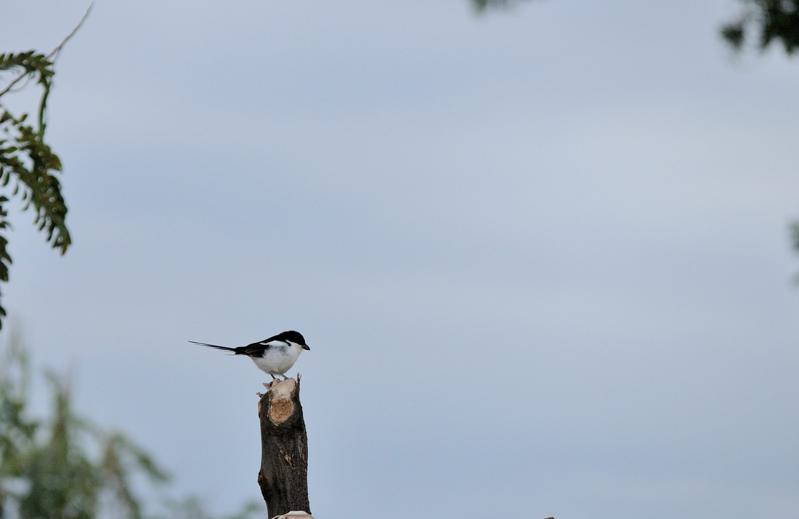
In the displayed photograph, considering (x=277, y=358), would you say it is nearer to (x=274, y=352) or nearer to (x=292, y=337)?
(x=274, y=352)

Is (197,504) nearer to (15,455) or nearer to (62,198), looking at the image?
(15,455)

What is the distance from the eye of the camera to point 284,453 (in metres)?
9.65

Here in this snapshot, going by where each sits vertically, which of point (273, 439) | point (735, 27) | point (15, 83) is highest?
point (735, 27)

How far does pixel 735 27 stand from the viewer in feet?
54.5

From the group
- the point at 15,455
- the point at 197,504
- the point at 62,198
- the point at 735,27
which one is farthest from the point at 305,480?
the point at 735,27

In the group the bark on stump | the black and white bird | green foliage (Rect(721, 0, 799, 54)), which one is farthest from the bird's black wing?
green foliage (Rect(721, 0, 799, 54))

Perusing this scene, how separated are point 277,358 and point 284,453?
2.40 metres

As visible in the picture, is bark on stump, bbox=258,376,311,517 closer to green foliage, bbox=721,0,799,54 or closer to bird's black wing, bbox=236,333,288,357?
bird's black wing, bbox=236,333,288,357

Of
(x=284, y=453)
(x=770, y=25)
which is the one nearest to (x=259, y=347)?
(x=284, y=453)

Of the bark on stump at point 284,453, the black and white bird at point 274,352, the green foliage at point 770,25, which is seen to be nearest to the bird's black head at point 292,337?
the black and white bird at point 274,352

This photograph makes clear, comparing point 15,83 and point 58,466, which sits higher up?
point 15,83

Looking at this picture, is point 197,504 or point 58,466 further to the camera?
point 197,504

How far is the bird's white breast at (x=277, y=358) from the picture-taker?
1196 centimetres

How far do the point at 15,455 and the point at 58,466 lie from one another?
334mm
